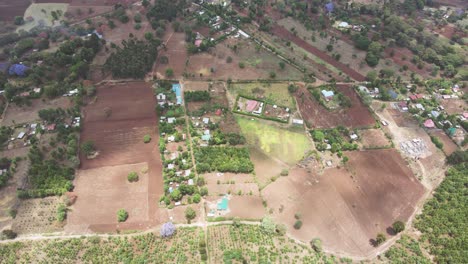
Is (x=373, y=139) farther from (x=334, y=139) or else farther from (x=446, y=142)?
(x=446, y=142)

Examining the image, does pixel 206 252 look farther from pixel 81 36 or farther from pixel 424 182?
pixel 81 36

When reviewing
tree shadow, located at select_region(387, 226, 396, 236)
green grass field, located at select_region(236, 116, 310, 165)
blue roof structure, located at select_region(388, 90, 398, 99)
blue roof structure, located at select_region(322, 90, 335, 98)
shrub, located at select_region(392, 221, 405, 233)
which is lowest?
tree shadow, located at select_region(387, 226, 396, 236)

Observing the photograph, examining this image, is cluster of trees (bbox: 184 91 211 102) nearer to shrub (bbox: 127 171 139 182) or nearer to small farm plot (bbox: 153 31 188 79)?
small farm plot (bbox: 153 31 188 79)

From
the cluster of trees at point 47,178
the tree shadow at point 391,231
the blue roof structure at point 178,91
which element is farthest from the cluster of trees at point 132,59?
the tree shadow at point 391,231

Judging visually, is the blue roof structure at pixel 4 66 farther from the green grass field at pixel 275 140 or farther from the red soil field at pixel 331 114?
the red soil field at pixel 331 114

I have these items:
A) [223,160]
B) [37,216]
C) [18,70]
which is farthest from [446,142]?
[18,70]

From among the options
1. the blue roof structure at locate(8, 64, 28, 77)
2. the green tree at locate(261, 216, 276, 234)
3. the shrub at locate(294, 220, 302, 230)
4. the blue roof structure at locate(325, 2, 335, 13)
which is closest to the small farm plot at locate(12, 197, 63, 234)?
the green tree at locate(261, 216, 276, 234)
